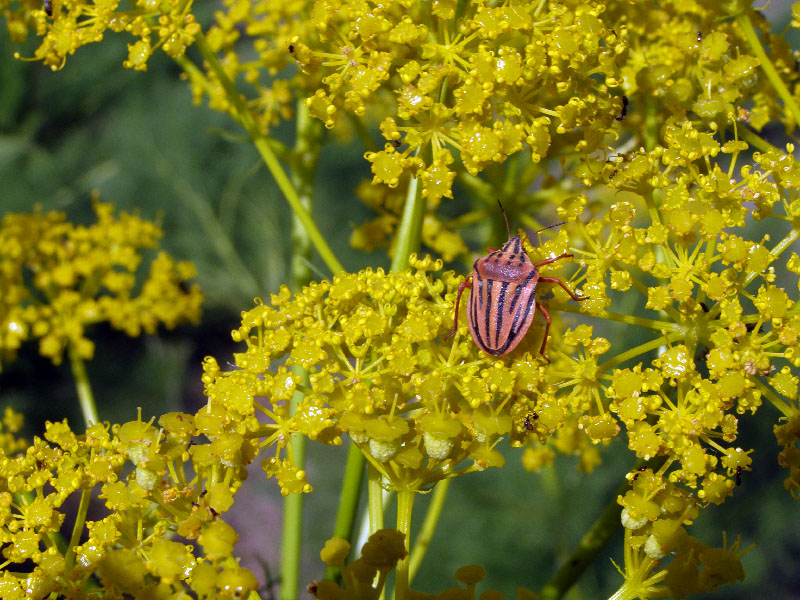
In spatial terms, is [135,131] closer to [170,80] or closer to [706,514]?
[170,80]

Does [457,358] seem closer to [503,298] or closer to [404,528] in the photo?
[503,298]

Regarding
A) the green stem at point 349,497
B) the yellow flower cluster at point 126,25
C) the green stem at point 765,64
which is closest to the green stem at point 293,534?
the green stem at point 349,497

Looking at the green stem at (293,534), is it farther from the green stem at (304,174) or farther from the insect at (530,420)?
the insect at (530,420)

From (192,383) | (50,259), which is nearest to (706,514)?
(50,259)

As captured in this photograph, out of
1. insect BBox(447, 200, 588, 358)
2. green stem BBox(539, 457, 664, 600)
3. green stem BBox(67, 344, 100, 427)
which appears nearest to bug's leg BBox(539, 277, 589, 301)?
insect BBox(447, 200, 588, 358)

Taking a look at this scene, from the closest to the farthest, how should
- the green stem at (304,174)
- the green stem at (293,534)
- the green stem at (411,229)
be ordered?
the green stem at (411,229) → the green stem at (293,534) → the green stem at (304,174)

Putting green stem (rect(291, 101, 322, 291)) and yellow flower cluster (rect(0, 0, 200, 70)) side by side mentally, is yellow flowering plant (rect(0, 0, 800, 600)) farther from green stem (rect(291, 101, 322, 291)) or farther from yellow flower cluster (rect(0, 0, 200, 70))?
green stem (rect(291, 101, 322, 291))
